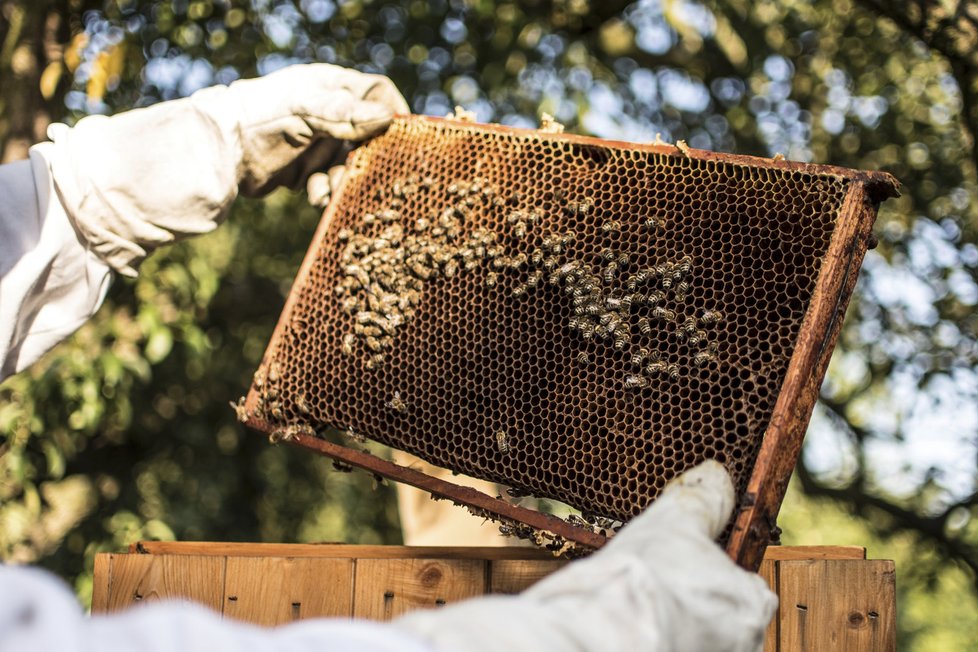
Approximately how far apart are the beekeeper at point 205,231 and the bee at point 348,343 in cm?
69

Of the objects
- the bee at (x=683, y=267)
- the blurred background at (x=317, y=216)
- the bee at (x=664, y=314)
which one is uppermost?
the bee at (x=683, y=267)

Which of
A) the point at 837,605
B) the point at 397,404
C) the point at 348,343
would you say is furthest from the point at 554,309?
the point at 837,605

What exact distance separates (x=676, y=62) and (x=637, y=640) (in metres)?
4.79

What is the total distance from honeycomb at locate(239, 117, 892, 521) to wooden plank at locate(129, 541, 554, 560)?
0.84ft

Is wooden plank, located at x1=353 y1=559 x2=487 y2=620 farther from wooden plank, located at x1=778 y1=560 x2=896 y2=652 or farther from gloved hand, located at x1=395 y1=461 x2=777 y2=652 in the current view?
gloved hand, located at x1=395 y1=461 x2=777 y2=652

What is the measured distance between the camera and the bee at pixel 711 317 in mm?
2064

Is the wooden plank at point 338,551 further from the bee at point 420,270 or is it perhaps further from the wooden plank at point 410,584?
A: the bee at point 420,270

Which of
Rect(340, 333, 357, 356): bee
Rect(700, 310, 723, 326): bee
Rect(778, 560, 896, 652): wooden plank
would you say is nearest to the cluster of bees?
Rect(340, 333, 357, 356): bee

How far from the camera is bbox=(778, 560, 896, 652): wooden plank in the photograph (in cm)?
222

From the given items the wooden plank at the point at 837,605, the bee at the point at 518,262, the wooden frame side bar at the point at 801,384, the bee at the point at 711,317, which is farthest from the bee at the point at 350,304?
the wooden plank at the point at 837,605

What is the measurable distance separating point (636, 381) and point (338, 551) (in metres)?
1.03

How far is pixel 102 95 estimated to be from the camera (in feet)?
14.5

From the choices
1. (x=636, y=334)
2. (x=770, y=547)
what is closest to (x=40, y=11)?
(x=636, y=334)

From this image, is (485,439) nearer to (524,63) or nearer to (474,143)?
(474,143)
